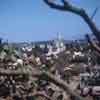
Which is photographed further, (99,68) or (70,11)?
(99,68)

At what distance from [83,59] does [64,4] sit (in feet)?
17.7

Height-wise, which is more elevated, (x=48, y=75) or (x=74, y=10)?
(x=74, y=10)

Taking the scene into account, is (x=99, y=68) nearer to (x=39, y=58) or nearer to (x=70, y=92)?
(x=39, y=58)

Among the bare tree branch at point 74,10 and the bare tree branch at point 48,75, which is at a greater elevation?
the bare tree branch at point 74,10

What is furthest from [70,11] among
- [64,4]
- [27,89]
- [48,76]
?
[27,89]

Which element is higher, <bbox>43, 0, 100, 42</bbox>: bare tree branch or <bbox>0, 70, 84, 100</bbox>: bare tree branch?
<bbox>43, 0, 100, 42</bbox>: bare tree branch

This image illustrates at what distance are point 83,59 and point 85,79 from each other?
1153 millimetres

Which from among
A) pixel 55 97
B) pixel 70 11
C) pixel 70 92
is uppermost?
pixel 70 11

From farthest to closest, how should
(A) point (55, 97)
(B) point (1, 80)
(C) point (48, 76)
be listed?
(B) point (1, 80) → (A) point (55, 97) → (C) point (48, 76)

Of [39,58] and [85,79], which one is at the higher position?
[39,58]

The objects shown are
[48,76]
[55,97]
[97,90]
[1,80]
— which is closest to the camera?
[48,76]

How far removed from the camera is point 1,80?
13.6ft

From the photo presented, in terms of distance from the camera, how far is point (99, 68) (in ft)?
16.5

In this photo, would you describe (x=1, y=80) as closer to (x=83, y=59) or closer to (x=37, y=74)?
(x=83, y=59)
